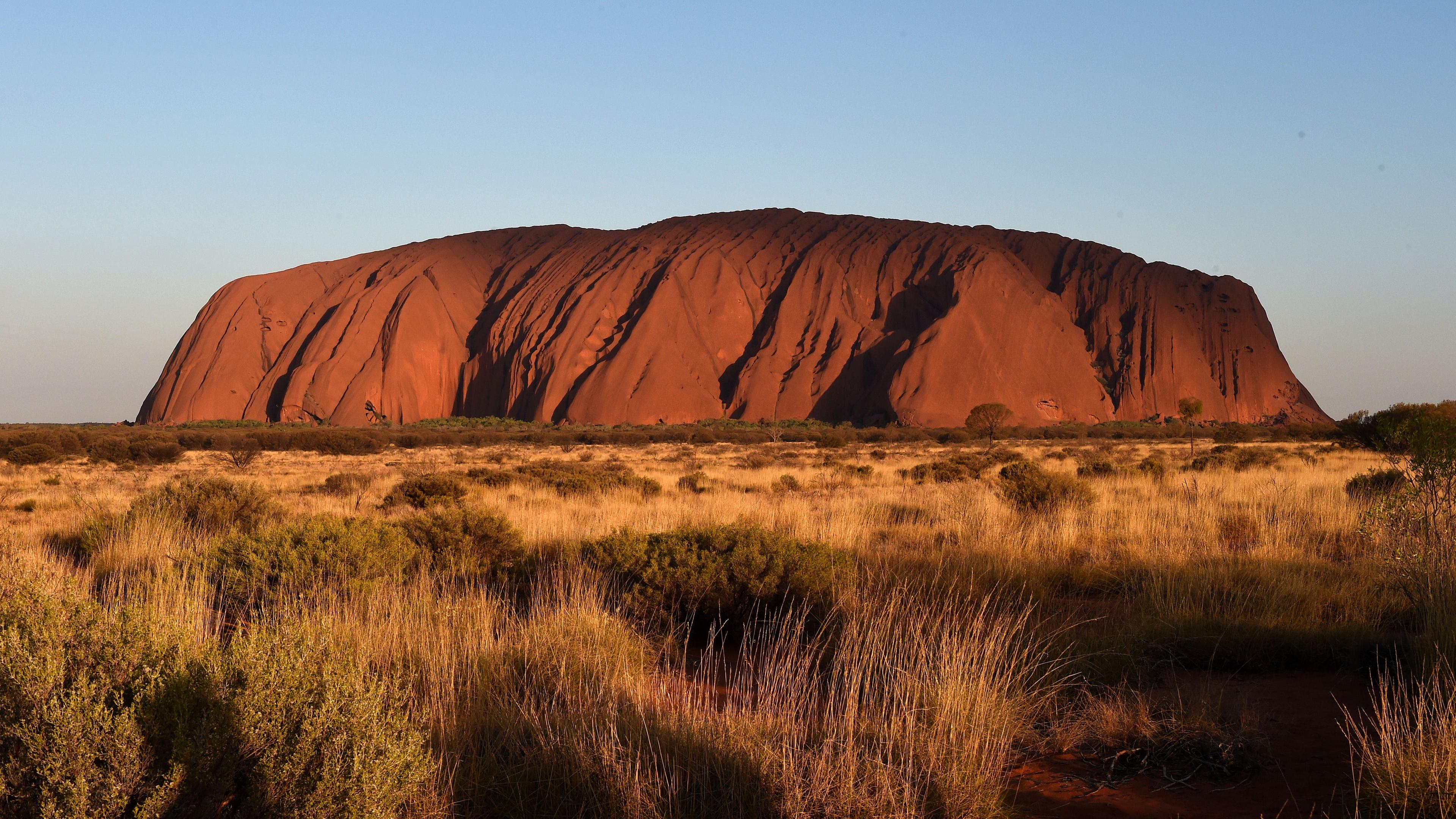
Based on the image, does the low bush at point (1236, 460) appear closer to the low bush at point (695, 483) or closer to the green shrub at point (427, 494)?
the low bush at point (695, 483)

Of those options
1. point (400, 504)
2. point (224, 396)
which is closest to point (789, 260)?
point (224, 396)

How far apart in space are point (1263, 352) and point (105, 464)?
3576 inches

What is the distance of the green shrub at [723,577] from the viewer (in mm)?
6113

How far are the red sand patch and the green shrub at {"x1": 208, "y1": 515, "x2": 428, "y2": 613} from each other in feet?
14.5

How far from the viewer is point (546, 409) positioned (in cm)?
7462

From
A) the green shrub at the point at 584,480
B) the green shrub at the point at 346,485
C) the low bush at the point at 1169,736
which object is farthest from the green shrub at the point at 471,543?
the green shrub at the point at 346,485

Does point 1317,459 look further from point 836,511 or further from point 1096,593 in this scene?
point 1096,593

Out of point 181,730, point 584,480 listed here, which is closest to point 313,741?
point 181,730

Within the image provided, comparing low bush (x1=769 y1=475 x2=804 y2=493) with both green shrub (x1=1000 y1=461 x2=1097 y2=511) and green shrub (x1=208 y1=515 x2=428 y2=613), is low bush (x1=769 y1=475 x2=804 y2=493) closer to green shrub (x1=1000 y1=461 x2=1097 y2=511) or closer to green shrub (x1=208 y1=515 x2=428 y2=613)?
green shrub (x1=1000 y1=461 x2=1097 y2=511)

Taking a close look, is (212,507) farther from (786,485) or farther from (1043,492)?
(1043,492)

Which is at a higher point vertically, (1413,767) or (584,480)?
(584,480)

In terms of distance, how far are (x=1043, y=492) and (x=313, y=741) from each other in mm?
11056

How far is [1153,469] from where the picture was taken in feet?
60.1

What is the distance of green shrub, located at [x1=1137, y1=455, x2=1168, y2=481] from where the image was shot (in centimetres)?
1700
